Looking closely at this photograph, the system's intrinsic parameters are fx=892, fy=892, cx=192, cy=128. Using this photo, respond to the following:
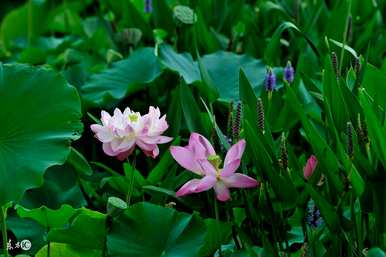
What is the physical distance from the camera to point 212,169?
119 centimetres

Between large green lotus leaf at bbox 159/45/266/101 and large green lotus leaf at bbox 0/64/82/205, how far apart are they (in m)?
0.41

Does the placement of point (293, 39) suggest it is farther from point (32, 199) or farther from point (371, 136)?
point (371, 136)

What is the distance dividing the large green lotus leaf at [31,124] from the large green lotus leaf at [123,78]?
0.41 m

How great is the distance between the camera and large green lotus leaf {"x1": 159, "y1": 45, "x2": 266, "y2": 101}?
5.84 ft

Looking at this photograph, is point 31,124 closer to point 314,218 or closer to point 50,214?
point 50,214

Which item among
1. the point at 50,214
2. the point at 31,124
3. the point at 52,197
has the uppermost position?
the point at 31,124

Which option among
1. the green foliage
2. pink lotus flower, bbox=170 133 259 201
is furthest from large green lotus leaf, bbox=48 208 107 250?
pink lotus flower, bbox=170 133 259 201

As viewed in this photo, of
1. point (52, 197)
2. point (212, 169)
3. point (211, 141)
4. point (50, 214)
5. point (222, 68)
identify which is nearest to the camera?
point (212, 169)

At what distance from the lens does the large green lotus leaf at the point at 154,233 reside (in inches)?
47.8

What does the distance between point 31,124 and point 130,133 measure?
0.19 meters

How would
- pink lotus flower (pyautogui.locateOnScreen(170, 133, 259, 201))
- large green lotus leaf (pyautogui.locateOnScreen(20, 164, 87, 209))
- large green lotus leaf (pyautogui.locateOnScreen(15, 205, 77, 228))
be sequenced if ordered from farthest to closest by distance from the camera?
large green lotus leaf (pyautogui.locateOnScreen(20, 164, 87, 209)) < large green lotus leaf (pyautogui.locateOnScreen(15, 205, 77, 228)) < pink lotus flower (pyautogui.locateOnScreen(170, 133, 259, 201))

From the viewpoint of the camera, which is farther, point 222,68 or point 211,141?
point 222,68

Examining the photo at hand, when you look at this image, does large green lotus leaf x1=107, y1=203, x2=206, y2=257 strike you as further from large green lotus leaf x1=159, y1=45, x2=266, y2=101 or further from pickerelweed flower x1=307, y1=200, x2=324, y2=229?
large green lotus leaf x1=159, y1=45, x2=266, y2=101

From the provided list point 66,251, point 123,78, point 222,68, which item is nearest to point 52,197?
point 66,251
